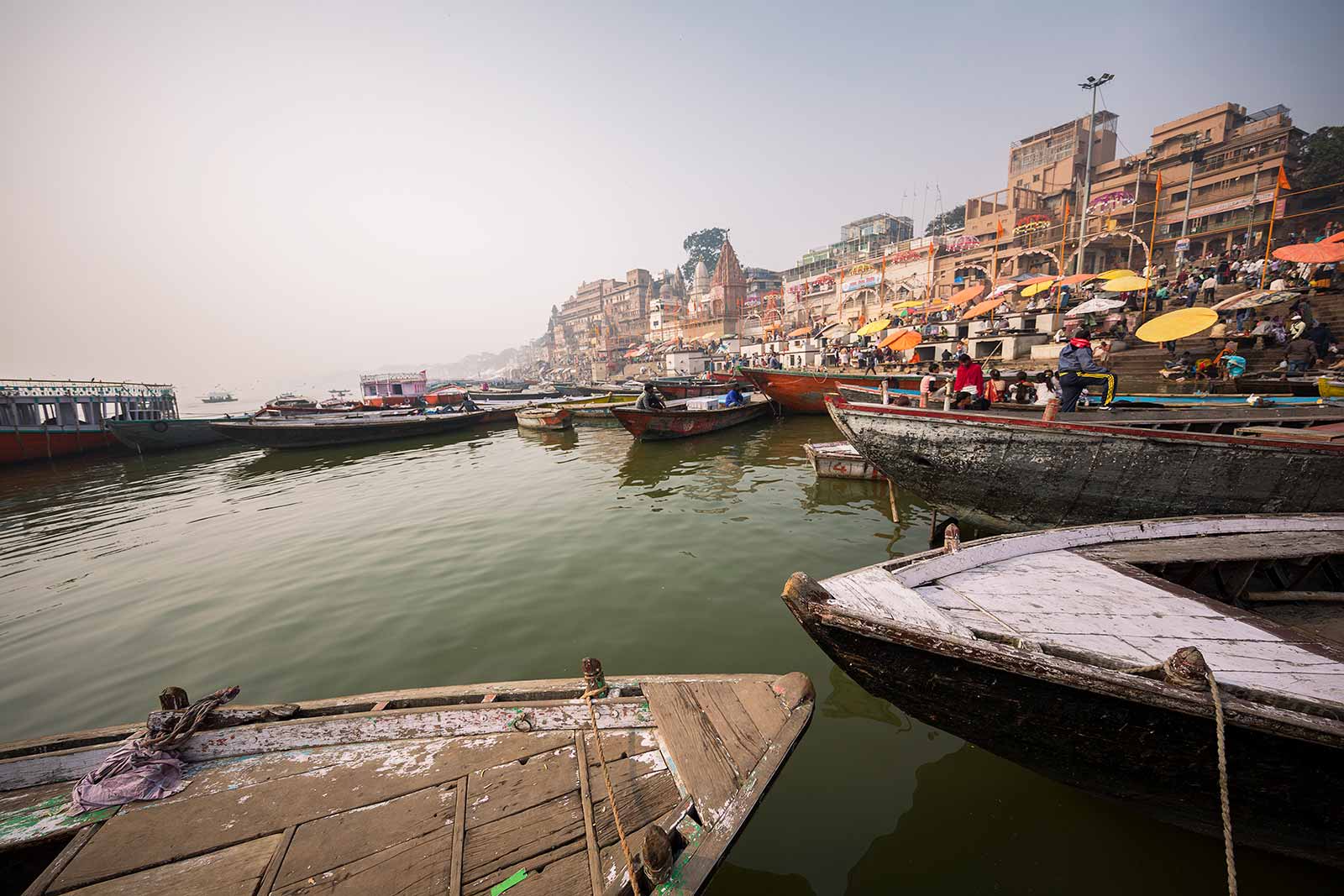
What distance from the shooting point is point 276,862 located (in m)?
2.33

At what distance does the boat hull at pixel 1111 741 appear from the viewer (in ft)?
8.21

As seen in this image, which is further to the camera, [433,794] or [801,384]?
[801,384]

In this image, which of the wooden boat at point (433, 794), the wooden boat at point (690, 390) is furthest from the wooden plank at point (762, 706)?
the wooden boat at point (690, 390)

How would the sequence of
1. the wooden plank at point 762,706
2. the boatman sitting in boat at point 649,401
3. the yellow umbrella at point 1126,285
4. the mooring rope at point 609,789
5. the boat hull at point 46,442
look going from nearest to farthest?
the mooring rope at point 609,789, the wooden plank at point 762,706, the yellow umbrella at point 1126,285, the boatman sitting in boat at point 649,401, the boat hull at point 46,442

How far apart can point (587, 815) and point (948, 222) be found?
88267 mm

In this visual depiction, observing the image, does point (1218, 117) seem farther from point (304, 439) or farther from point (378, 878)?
point (304, 439)

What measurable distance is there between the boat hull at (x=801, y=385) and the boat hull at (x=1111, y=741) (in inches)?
750

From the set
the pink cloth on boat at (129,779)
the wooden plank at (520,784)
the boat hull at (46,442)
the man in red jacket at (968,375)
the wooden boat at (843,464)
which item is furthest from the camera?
the boat hull at (46,442)

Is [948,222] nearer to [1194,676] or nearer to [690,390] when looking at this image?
[690,390]

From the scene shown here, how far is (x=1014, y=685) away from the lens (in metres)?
2.77

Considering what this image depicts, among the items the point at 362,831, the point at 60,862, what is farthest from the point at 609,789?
the point at 60,862

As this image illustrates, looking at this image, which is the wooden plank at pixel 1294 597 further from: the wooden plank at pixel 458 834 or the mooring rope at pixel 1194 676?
the wooden plank at pixel 458 834

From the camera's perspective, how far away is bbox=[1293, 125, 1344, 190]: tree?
1412 inches

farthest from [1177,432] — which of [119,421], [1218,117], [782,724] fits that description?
[1218,117]
